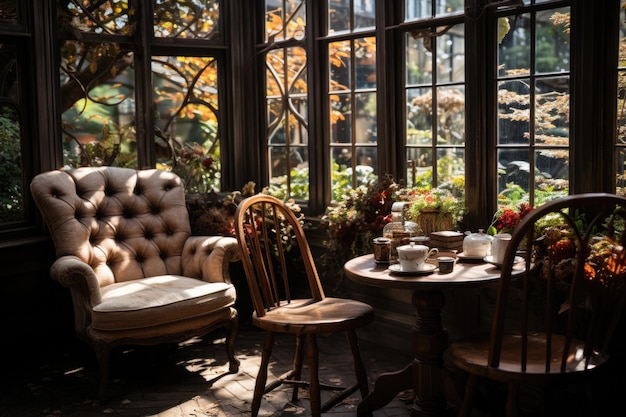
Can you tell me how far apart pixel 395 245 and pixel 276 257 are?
5.58 ft

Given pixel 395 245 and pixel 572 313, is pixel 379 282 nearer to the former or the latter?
pixel 395 245

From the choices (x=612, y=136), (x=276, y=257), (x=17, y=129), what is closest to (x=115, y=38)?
(x=17, y=129)

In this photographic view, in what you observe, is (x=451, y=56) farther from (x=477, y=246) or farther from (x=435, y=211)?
(x=477, y=246)

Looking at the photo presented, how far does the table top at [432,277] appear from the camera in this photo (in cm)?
291

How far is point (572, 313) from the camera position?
98.7 inches

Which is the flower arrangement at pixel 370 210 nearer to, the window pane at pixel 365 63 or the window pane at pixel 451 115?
the window pane at pixel 451 115

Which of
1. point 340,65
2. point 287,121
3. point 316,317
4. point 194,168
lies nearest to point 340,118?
point 340,65

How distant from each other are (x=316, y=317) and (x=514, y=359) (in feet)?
2.95

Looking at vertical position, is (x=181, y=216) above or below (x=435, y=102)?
below

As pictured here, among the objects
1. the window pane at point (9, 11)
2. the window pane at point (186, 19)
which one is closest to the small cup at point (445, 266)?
the window pane at point (186, 19)

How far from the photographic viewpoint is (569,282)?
3.10 m

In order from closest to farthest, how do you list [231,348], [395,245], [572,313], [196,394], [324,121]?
[572,313] → [395,245] → [196,394] → [231,348] → [324,121]

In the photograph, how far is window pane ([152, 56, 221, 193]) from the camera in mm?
5188

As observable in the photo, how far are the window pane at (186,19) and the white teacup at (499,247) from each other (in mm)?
2851
